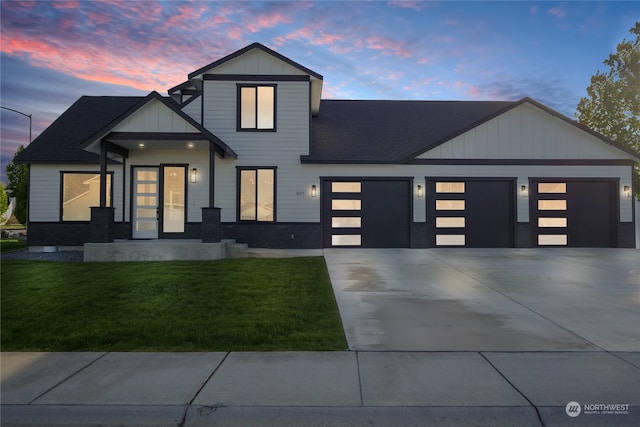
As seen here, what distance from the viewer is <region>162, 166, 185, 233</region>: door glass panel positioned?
15.3 metres

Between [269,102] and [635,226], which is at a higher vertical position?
[269,102]

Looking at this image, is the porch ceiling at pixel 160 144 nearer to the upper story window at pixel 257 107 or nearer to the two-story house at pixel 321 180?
the two-story house at pixel 321 180

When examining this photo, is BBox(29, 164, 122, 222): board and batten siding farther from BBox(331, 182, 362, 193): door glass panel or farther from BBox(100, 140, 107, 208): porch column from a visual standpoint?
BBox(331, 182, 362, 193): door glass panel

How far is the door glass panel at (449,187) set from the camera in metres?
16.2

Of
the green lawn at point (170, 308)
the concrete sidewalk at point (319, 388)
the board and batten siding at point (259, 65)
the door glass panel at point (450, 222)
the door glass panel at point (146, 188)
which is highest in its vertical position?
the board and batten siding at point (259, 65)

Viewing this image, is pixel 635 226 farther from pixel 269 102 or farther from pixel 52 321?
pixel 52 321

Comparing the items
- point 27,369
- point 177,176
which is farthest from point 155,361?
point 177,176

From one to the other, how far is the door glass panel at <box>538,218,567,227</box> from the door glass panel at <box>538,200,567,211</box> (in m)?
0.41

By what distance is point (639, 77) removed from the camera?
24.8 meters

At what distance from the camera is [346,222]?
16.1m

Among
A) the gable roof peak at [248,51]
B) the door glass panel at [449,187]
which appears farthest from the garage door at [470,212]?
the gable roof peak at [248,51]

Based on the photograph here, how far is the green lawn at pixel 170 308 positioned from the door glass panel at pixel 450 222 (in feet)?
23.8

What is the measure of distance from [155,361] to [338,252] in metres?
10.3

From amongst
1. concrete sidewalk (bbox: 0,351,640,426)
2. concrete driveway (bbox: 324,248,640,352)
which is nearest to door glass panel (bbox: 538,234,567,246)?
concrete driveway (bbox: 324,248,640,352)
